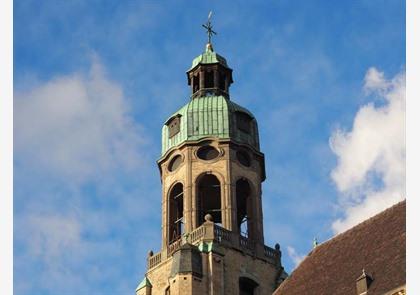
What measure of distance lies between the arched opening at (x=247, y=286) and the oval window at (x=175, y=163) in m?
7.69

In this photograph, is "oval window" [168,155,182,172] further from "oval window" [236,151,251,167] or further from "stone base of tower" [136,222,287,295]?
"stone base of tower" [136,222,287,295]

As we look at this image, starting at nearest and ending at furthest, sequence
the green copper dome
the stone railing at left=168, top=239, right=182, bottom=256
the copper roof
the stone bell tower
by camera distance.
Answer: the copper roof, the stone bell tower, the stone railing at left=168, top=239, right=182, bottom=256, the green copper dome

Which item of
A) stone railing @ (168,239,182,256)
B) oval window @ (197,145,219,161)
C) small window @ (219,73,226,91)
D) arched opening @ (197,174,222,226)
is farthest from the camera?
small window @ (219,73,226,91)

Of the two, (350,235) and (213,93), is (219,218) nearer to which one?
(213,93)

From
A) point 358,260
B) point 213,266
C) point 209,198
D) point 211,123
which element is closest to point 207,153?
point 211,123

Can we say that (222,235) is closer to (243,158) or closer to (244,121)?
(243,158)

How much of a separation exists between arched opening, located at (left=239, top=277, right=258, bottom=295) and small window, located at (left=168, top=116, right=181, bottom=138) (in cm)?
966

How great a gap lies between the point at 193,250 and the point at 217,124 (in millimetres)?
8607

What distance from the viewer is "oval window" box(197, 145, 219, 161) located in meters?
40.2

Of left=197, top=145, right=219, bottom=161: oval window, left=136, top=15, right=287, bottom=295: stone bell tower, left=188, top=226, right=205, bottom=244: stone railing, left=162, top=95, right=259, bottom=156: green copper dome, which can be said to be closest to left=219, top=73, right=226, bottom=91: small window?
left=136, top=15, right=287, bottom=295: stone bell tower

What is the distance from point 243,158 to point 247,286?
741 cm

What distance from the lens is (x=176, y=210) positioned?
40.9m

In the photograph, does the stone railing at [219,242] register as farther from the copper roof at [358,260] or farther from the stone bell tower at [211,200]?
the copper roof at [358,260]

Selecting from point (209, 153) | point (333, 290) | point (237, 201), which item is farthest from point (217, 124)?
point (333, 290)
